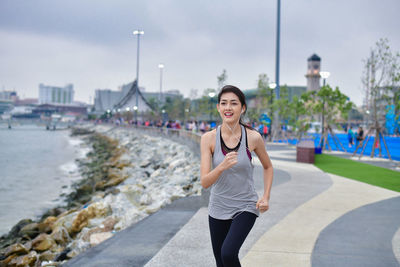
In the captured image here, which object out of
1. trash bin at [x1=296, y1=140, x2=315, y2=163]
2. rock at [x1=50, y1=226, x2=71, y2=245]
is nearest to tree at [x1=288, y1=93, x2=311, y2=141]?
trash bin at [x1=296, y1=140, x2=315, y2=163]

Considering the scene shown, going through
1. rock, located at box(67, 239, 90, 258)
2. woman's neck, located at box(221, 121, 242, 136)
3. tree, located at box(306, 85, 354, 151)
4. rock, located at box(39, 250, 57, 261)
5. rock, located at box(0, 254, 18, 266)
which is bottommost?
rock, located at box(0, 254, 18, 266)

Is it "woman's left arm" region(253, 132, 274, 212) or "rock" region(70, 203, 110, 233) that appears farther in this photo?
"rock" region(70, 203, 110, 233)

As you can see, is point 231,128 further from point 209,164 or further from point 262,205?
point 262,205

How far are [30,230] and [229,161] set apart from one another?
9.72 meters

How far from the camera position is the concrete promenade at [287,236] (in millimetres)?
4941

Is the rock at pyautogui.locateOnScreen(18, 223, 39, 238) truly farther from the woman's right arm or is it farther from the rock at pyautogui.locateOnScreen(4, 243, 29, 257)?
the woman's right arm

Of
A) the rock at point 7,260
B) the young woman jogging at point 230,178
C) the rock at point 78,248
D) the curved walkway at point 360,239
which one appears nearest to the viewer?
the young woman jogging at point 230,178

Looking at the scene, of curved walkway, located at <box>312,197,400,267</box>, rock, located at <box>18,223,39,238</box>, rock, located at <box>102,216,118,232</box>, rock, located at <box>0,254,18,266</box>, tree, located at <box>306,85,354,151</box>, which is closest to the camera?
curved walkway, located at <box>312,197,400,267</box>

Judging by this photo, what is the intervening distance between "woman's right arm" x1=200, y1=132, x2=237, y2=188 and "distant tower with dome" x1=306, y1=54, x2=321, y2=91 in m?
118

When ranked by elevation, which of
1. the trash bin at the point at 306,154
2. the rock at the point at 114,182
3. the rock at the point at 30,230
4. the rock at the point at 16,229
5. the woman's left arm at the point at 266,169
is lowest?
the rock at the point at 16,229

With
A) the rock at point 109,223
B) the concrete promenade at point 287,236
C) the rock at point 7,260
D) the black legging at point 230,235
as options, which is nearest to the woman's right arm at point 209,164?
the black legging at point 230,235

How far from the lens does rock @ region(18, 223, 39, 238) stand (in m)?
10.7

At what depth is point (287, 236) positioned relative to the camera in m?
5.91

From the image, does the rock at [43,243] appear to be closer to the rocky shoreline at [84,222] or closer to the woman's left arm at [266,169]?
the rocky shoreline at [84,222]
